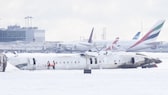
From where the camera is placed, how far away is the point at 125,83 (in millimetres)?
37750

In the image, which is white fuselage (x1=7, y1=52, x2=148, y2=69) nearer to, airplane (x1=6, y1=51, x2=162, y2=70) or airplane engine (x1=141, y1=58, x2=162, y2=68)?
airplane (x1=6, y1=51, x2=162, y2=70)

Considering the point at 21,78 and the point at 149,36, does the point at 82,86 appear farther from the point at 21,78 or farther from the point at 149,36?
the point at 149,36

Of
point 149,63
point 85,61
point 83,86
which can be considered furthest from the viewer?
Answer: point 149,63

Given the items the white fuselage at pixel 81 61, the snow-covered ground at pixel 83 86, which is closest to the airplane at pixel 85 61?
the white fuselage at pixel 81 61

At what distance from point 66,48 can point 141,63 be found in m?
115

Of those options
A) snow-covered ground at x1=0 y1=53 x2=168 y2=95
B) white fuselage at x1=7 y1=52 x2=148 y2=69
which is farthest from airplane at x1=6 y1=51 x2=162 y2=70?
snow-covered ground at x1=0 y1=53 x2=168 y2=95

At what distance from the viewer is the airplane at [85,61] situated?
190 ft

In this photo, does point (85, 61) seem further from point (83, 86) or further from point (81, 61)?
point (83, 86)

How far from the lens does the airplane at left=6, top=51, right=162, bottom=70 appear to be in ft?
190

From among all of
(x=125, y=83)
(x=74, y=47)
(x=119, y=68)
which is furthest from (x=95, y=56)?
(x=74, y=47)

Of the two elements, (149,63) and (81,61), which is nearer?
(81,61)

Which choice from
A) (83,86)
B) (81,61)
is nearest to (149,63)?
(81,61)

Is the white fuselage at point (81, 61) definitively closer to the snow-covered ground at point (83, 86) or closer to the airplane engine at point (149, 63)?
the airplane engine at point (149, 63)

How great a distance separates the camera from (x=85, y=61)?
196ft
